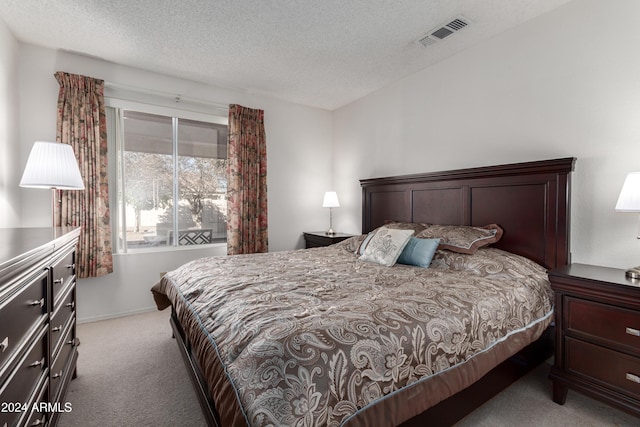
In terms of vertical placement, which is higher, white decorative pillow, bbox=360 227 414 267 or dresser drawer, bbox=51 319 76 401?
white decorative pillow, bbox=360 227 414 267

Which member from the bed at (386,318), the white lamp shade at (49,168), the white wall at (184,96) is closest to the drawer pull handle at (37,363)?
the bed at (386,318)

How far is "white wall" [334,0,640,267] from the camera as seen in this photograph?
79.7 inches

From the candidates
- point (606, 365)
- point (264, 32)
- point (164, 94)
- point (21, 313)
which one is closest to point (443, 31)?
point (264, 32)

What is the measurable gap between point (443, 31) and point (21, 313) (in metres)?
3.29

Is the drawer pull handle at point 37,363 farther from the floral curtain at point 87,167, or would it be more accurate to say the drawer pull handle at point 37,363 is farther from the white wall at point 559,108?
the white wall at point 559,108

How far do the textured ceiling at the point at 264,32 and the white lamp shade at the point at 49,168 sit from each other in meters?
1.15

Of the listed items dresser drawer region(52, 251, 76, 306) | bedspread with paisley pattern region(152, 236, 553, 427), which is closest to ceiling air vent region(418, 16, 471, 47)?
bedspread with paisley pattern region(152, 236, 553, 427)

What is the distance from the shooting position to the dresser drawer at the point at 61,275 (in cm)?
144

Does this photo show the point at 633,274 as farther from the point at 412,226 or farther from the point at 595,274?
the point at 412,226

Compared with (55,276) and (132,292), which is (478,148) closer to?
(55,276)

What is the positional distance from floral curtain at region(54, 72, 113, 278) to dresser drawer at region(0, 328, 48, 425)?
6.98ft

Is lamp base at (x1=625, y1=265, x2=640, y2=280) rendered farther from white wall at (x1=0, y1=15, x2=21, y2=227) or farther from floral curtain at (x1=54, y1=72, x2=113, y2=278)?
white wall at (x1=0, y1=15, x2=21, y2=227)

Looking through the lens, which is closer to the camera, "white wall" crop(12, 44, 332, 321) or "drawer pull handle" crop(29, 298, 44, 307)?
"drawer pull handle" crop(29, 298, 44, 307)

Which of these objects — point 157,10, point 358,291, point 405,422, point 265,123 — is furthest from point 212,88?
point 405,422
